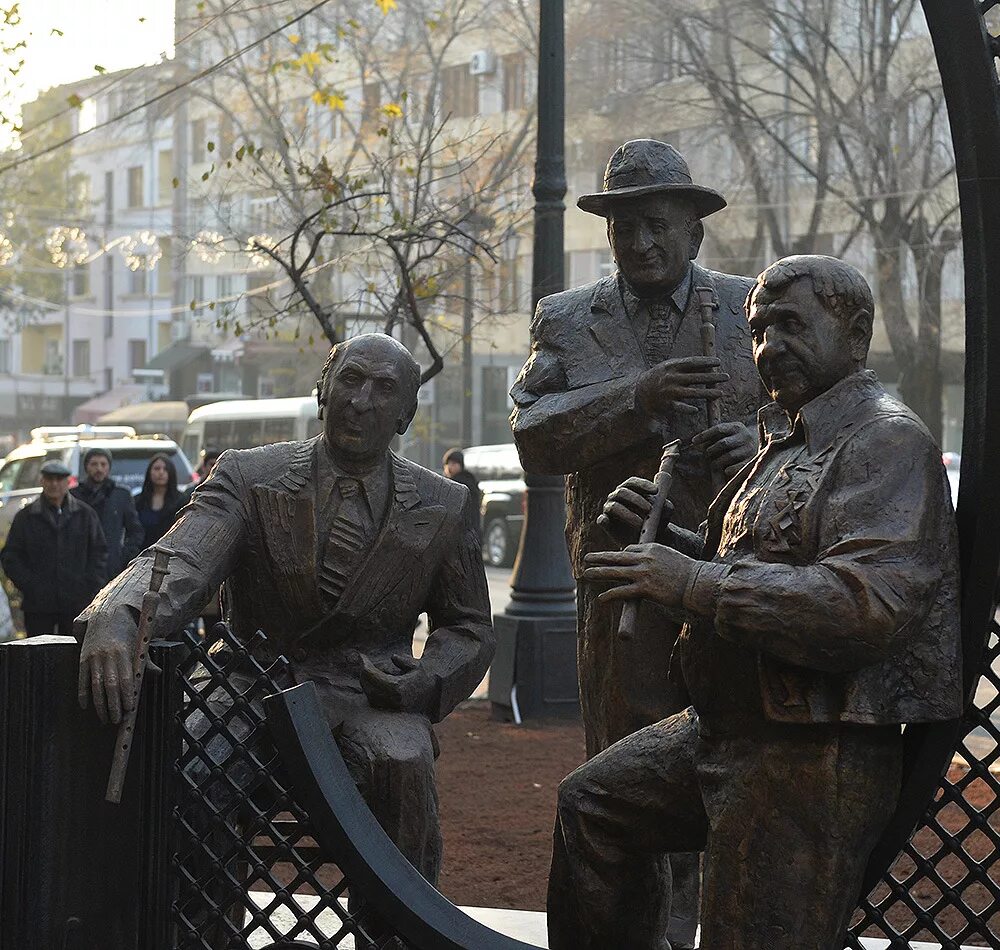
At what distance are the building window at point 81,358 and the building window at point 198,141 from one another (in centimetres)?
1331

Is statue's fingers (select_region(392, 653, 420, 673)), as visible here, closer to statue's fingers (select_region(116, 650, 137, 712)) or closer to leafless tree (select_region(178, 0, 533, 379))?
statue's fingers (select_region(116, 650, 137, 712))

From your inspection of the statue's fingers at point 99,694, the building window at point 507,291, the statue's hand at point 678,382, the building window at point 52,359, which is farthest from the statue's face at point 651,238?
the building window at point 52,359

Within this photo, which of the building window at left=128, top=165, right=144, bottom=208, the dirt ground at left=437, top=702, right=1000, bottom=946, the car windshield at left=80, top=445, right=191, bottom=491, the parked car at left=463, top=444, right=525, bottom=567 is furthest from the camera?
the building window at left=128, top=165, right=144, bottom=208

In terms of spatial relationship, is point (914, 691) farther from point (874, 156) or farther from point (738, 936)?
point (874, 156)

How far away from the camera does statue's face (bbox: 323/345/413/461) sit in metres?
4.11

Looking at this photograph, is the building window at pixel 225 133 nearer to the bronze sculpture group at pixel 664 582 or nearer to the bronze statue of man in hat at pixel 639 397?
the bronze statue of man in hat at pixel 639 397

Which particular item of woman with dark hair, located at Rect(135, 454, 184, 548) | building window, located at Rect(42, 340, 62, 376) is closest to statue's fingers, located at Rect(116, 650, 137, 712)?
woman with dark hair, located at Rect(135, 454, 184, 548)

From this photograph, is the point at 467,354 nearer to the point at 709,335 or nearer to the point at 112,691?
the point at 709,335

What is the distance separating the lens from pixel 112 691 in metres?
3.57

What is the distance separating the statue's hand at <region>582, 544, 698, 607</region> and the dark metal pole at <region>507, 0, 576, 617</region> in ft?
22.4

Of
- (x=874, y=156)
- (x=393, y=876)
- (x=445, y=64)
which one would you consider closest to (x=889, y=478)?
(x=393, y=876)

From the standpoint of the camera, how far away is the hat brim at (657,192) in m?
4.22

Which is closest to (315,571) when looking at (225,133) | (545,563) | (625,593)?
(625,593)

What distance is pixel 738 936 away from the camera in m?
3.12
